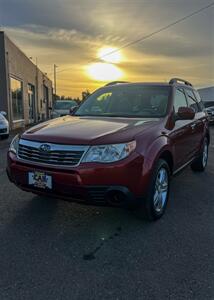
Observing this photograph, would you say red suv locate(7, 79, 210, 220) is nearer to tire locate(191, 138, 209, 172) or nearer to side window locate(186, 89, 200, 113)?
side window locate(186, 89, 200, 113)

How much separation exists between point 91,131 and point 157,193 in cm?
115

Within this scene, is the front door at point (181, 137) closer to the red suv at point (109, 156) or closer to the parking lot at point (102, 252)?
the red suv at point (109, 156)

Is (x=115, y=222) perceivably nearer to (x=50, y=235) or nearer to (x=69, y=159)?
(x=50, y=235)

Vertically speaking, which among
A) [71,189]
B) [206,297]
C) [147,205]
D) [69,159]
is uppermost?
[69,159]

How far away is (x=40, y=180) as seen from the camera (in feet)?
11.6

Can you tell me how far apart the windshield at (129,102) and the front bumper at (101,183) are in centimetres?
134

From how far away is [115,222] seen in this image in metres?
3.95

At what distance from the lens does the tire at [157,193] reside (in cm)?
367

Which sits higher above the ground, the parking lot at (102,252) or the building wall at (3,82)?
the building wall at (3,82)

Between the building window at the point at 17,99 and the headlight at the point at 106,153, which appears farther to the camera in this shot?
the building window at the point at 17,99

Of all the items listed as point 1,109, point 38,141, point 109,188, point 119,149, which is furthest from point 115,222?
point 1,109

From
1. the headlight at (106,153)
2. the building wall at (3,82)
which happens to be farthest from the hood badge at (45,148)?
the building wall at (3,82)

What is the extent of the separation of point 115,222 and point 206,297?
5.33 feet

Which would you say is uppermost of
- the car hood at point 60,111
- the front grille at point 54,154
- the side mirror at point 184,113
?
the side mirror at point 184,113
